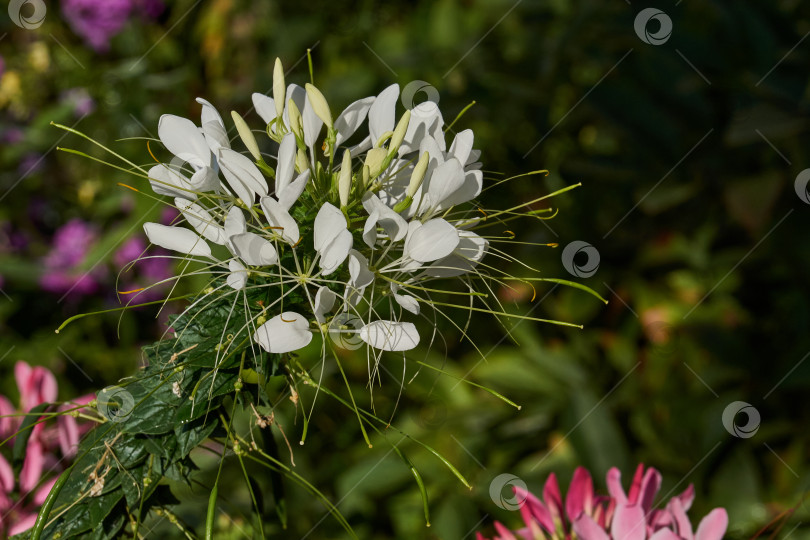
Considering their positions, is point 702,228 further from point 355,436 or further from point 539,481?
point 355,436

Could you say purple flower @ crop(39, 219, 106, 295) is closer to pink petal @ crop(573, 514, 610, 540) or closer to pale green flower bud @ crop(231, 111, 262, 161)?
pale green flower bud @ crop(231, 111, 262, 161)

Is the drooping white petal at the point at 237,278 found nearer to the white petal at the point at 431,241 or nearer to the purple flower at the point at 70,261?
the white petal at the point at 431,241

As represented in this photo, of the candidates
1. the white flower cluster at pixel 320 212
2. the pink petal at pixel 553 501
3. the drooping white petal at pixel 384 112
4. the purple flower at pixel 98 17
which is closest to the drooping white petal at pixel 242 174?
the white flower cluster at pixel 320 212

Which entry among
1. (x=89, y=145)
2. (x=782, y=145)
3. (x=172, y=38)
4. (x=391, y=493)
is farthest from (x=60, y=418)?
(x=172, y=38)

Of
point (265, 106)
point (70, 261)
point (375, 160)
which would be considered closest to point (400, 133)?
point (375, 160)

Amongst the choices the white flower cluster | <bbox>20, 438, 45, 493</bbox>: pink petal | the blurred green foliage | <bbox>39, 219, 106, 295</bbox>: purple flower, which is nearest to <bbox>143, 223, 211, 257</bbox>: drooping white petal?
the white flower cluster

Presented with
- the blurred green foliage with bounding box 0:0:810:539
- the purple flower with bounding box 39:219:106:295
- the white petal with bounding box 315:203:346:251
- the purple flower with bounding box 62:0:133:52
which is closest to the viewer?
the white petal with bounding box 315:203:346:251

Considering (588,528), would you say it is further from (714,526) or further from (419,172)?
(419,172)
